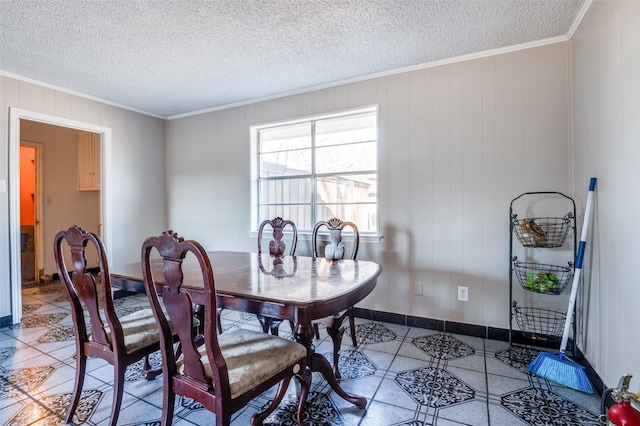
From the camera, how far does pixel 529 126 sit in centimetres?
259

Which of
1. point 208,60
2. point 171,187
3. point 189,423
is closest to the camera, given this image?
point 189,423

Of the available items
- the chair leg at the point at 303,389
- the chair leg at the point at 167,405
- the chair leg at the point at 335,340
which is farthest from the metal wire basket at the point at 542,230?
the chair leg at the point at 167,405

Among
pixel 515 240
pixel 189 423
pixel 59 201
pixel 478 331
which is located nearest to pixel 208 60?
pixel 189 423

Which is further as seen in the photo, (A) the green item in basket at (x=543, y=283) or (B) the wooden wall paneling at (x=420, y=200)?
(B) the wooden wall paneling at (x=420, y=200)

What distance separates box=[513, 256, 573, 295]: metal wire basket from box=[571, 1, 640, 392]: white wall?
174 mm

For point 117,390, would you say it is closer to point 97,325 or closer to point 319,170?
point 97,325

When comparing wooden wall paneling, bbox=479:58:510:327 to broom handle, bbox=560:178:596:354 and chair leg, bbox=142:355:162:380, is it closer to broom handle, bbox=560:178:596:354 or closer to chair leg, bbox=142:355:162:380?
broom handle, bbox=560:178:596:354

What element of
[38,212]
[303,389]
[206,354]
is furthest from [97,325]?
[38,212]

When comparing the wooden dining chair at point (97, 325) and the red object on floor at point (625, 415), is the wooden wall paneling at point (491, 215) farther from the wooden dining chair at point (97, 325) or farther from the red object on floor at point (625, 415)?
the wooden dining chair at point (97, 325)

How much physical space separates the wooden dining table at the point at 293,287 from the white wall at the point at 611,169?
1250 millimetres

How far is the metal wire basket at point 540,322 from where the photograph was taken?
2492 mm

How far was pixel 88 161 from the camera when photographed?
4.97 m

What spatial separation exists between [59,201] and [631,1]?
22.0ft

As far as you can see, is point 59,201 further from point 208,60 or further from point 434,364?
point 434,364
